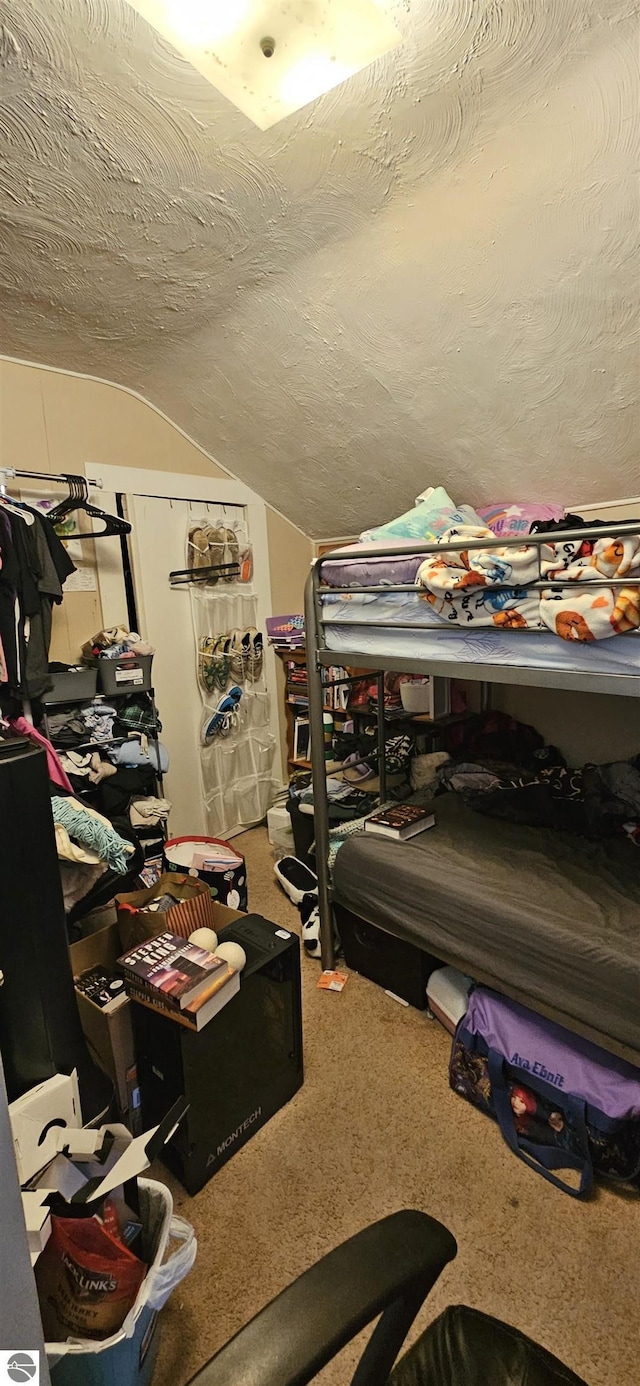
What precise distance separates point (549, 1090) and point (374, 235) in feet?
7.92

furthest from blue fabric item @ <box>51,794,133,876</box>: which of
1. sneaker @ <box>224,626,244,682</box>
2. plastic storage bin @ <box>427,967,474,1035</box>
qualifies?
sneaker @ <box>224,626,244,682</box>

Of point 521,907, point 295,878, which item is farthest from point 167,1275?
point 295,878

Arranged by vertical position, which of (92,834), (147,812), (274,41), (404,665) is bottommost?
(147,812)

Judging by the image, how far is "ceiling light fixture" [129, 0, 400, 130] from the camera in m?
1.19

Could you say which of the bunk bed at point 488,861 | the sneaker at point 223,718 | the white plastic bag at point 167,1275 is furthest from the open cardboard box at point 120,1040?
the sneaker at point 223,718

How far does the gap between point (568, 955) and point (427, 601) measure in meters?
1.01

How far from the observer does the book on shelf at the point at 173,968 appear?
1.36m

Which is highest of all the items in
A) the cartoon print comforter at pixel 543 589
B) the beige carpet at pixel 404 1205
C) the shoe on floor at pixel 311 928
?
the cartoon print comforter at pixel 543 589

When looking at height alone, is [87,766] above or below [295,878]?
above

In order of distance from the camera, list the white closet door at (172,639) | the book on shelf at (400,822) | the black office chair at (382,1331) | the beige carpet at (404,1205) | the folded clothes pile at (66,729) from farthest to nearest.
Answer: the white closet door at (172,639), the folded clothes pile at (66,729), the book on shelf at (400,822), the beige carpet at (404,1205), the black office chair at (382,1331)

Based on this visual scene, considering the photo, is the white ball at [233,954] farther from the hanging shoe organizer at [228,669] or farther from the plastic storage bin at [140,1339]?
the hanging shoe organizer at [228,669]

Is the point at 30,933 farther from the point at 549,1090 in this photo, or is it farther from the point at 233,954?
the point at 549,1090

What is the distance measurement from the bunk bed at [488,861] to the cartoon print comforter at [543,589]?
28 millimetres

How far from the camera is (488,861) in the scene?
6.26 feet
